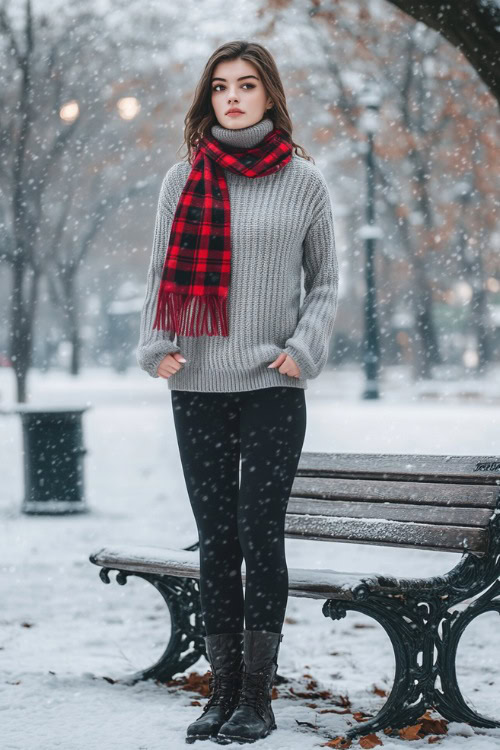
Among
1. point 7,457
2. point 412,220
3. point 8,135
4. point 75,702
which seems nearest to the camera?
point 75,702

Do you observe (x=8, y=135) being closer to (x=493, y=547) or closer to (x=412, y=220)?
(x=412, y=220)

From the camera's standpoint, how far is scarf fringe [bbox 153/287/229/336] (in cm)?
346

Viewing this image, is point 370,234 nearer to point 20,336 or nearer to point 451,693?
point 20,336

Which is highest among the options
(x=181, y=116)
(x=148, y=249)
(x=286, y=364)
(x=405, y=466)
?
(x=181, y=116)

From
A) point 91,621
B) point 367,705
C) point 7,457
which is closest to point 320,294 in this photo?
point 367,705

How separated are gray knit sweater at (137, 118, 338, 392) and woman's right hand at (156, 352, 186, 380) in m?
0.02

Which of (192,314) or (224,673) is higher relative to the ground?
(192,314)

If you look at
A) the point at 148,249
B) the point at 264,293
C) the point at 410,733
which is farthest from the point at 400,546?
the point at 148,249

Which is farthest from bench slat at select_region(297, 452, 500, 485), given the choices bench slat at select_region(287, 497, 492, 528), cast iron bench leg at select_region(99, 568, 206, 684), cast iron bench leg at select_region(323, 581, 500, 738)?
cast iron bench leg at select_region(99, 568, 206, 684)

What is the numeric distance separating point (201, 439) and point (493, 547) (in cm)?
108

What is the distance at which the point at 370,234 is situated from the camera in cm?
2148

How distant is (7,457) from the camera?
15.0 meters

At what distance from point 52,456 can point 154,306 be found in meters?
6.42

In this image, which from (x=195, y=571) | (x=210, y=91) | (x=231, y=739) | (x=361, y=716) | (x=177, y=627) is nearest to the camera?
(x=231, y=739)
